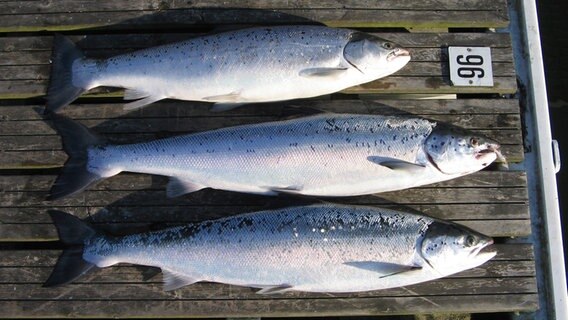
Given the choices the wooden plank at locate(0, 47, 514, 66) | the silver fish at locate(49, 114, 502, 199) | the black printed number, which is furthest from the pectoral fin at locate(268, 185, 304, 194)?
the black printed number

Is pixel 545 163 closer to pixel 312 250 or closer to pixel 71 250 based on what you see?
pixel 312 250

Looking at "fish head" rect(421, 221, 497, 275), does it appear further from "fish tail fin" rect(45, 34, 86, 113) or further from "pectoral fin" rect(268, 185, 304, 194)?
"fish tail fin" rect(45, 34, 86, 113)

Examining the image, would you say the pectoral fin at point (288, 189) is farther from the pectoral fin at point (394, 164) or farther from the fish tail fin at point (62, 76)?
the fish tail fin at point (62, 76)

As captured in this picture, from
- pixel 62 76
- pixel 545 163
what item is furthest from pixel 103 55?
pixel 545 163

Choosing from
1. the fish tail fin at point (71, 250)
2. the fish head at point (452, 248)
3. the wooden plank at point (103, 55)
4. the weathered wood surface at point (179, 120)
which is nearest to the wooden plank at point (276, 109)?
the weathered wood surface at point (179, 120)

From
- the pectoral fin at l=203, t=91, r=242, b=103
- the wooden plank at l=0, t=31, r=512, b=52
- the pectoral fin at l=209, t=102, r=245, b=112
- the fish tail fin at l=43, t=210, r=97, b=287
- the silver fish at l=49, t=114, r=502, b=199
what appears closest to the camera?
the silver fish at l=49, t=114, r=502, b=199

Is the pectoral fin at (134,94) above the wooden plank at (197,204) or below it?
above

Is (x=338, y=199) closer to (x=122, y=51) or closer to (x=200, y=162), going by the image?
(x=200, y=162)
